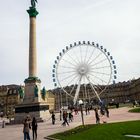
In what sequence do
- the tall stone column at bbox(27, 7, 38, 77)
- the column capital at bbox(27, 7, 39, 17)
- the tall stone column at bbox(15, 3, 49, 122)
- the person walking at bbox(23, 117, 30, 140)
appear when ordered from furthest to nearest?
the column capital at bbox(27, 7, 39, 17) → the tall stone column at bbox(27, 7, 38, 77) → the tall stone column at bbox(15, 3, 49, 122) → the person walking at bbox(23, 117, 30, 140)

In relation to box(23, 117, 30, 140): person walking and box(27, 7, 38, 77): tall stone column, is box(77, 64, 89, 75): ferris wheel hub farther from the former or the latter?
box(23, 117, 30, 140): person walking

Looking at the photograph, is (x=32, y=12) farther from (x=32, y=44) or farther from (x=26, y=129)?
(x=26, y=129)

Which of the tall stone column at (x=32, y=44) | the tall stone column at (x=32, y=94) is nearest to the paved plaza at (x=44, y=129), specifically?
the tall stone column at (x=32, y=94)

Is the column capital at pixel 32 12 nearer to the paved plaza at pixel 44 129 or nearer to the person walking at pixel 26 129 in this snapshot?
the paved plaza at pixel 44 129

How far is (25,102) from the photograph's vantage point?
60.2m

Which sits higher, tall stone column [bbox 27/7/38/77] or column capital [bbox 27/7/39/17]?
column capital [bbox 27/7/39/17]

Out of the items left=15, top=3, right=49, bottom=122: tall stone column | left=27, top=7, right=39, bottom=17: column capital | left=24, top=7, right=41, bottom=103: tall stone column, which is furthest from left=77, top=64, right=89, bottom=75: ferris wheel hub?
left=27, top=7, right=39, bottom=17: column capital

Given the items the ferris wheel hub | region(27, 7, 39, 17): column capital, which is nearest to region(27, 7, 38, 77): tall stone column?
region(27, 7, 39, 17): column capital

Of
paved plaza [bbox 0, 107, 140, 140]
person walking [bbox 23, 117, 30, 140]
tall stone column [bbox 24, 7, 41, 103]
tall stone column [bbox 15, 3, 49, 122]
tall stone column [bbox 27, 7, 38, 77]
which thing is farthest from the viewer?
tall stone column [bbox 27, 7, 38, 77]

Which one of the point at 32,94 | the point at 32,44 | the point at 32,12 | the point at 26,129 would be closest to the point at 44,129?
the point at 26,129

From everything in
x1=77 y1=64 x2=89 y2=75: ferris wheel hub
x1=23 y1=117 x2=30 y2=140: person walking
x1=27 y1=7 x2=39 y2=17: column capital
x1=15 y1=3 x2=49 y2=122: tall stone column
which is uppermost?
x1=27 y1=7 x2=39 y2=17: column capital

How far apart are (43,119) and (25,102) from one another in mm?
6122

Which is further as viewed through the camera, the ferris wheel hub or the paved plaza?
the ferris wheel hub

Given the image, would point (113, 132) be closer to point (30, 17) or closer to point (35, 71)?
point (35, 71)
